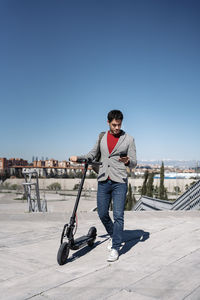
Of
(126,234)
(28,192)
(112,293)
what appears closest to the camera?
(112,293)

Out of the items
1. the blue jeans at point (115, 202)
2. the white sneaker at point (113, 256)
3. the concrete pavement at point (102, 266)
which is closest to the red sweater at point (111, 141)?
the blue jeans at point (115, 202)

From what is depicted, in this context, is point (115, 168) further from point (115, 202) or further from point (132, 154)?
point (115, 202)

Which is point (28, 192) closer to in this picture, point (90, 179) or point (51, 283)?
point (51, 283)

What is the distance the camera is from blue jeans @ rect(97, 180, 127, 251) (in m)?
3.27

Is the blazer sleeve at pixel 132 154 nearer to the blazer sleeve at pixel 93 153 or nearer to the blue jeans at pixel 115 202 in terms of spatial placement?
the blue jeans at pixel 115 202

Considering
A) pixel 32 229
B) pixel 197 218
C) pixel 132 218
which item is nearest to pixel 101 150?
pixel 32 229

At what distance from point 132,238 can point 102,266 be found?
1371 mm

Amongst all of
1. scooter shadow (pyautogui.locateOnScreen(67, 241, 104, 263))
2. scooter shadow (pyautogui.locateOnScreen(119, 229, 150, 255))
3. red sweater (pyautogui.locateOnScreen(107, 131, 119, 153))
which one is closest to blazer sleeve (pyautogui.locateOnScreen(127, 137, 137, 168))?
red sweater (pyautogui.locateOnScreen(107, 131, 119, 153))

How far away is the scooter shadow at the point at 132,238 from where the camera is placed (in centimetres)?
364

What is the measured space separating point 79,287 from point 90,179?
87.5 m

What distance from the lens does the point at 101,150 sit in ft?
11.3

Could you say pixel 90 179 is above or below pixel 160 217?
below

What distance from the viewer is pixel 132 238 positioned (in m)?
4.16

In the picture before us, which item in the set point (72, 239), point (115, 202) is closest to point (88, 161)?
point (115, 202)
